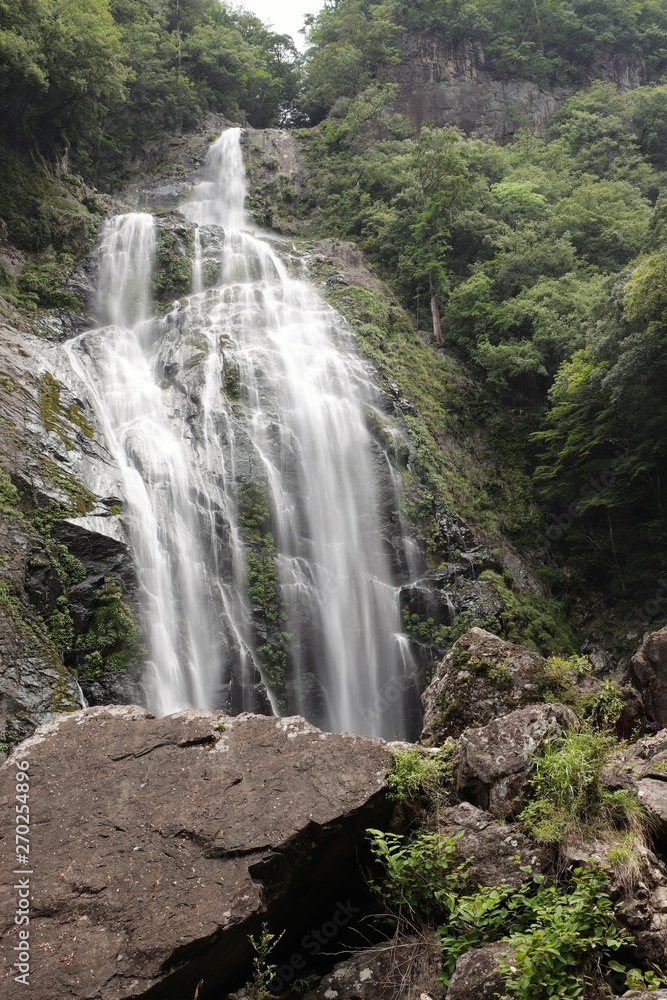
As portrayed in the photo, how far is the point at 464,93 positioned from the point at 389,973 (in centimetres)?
4040

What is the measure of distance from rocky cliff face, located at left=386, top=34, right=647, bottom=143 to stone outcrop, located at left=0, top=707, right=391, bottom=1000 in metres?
35.7

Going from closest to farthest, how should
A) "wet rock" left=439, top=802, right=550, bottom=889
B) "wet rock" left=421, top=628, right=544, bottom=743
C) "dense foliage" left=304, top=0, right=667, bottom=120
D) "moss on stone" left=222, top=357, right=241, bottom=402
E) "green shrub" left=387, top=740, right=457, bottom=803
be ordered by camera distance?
"wet rock" left=439, top=802, right=550, bottom=889
"green shrub" left=387, top=740, right=457, bottom=803
"wet rock" left=421, top=628, right=544, bottom=743
"moss on stone" left=222, top=357, right=241, bottom=402
"dense foliage" left=304, top=0, right=667, bottom=120

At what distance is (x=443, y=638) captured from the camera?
1321cm

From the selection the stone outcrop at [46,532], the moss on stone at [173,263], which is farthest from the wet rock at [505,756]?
the moss on stone at [173,263]

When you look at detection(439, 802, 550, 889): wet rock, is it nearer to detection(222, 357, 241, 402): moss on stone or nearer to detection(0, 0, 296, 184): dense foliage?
detection(222, 357, 241, 402): moss on stone

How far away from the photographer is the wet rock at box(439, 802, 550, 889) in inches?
165

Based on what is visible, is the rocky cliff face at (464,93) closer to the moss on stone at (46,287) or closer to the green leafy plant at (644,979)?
the moss on stone at (46,287)

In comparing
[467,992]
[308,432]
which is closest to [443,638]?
[308,432]

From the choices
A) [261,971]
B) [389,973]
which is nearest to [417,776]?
[389,973]

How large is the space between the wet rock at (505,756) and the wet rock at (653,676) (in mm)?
2183

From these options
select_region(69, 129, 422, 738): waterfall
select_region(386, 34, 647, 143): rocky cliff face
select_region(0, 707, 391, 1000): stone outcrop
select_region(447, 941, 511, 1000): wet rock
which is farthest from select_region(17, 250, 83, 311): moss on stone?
select_region(386, 34, 647, 143): rocky cliff face

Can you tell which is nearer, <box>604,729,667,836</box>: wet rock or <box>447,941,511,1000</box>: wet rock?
<box>447,941,511,1000</box>: wet rock

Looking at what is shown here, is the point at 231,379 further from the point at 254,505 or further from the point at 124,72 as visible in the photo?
the point at 124,72

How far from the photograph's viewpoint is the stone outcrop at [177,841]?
3.64 meters
